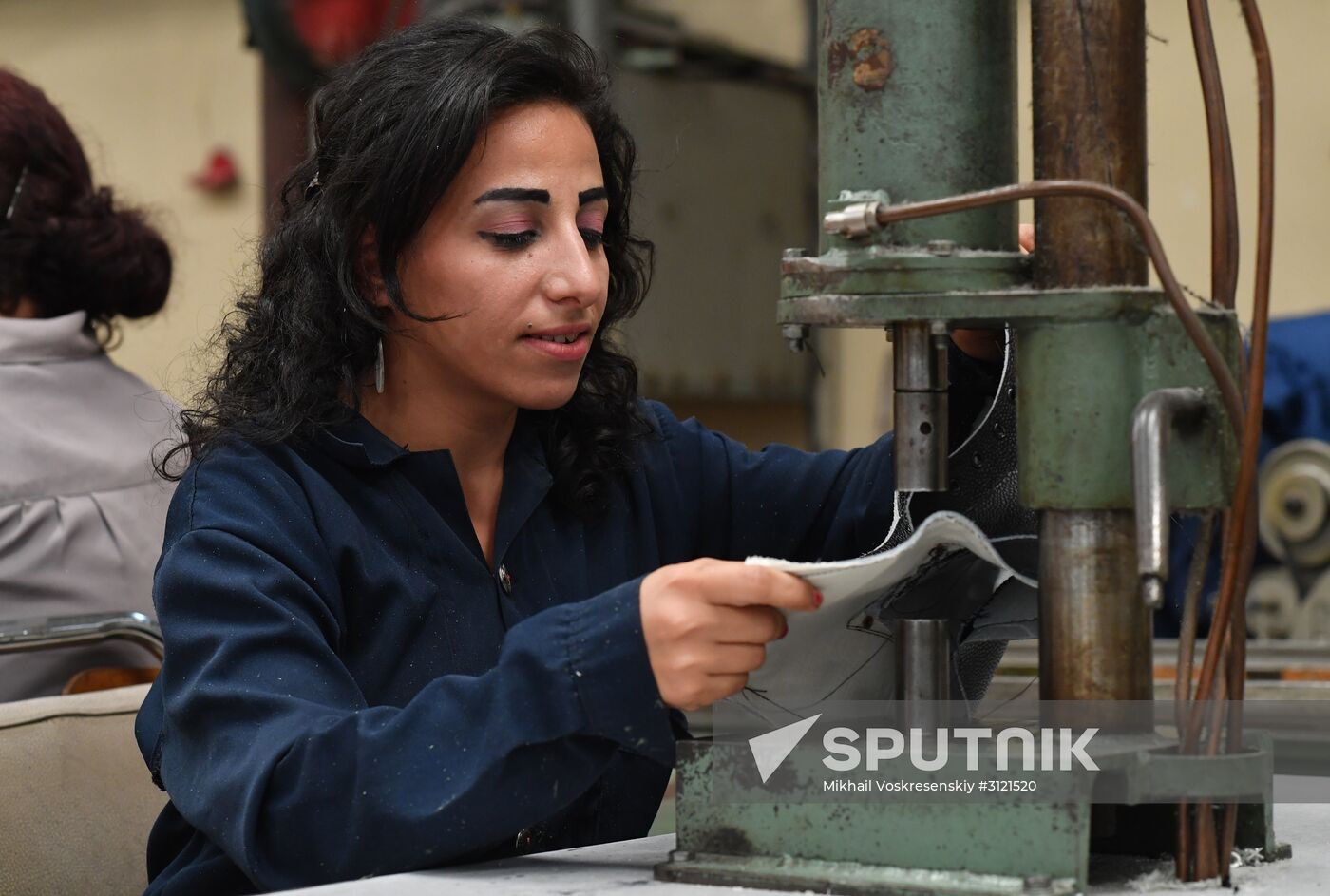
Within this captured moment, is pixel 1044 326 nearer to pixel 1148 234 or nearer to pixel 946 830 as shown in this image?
pixel 1148 234

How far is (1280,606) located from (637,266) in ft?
5.28

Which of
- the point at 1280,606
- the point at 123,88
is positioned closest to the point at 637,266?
the point at 1280,606

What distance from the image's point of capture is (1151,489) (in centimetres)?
94

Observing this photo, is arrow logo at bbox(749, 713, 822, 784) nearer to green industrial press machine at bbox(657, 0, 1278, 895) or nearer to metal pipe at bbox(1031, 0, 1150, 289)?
green industrial press machine at bbox(657, 0, 1278, 895)

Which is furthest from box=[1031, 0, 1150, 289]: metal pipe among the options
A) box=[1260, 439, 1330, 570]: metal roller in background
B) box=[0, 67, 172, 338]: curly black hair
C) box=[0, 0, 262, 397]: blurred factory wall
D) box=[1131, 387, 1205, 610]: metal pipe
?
box=[0, 0, 262, 397]: blurred factory wall

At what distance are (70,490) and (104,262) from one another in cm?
34

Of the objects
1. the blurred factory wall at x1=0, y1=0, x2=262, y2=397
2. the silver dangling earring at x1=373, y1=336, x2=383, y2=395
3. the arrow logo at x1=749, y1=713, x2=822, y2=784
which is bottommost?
the arrow logo at x1=749, y1=713, x2=822, y2=784

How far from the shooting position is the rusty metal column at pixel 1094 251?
1028mm

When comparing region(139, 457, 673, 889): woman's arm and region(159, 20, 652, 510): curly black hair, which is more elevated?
region(159, 20, 652, 510): curly black hair

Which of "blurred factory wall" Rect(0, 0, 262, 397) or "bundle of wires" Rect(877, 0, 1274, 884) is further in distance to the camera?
"blurred factory wall" Rect(0, 0, 262, 397)

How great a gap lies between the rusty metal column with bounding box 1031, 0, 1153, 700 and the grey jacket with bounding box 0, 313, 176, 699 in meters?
1.28

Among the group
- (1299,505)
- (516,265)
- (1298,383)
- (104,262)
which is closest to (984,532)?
(516,265)

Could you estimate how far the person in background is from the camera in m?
2.01

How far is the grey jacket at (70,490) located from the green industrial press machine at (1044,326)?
1.18m
